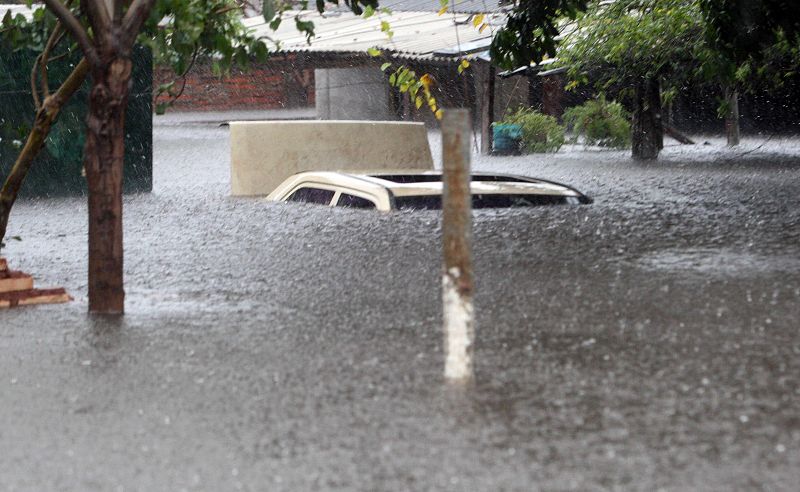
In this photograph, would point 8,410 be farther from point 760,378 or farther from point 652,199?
point 652,199

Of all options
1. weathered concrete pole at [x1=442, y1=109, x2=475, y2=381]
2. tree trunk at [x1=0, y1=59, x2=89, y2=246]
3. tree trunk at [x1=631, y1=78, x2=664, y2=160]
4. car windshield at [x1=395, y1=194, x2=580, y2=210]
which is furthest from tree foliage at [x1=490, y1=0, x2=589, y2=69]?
tree trunk at [x1=631, y1=78, x2=664, y2=160]

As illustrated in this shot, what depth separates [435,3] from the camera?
1359 inches

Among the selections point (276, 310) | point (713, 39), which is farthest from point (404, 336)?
point (713, 39)

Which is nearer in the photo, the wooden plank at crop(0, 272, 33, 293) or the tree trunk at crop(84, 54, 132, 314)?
the tree trunk at crop(84, 54, 132, 314)

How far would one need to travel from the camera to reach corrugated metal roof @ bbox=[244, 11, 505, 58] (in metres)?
27.2

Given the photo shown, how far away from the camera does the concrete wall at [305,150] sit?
61.8 ft

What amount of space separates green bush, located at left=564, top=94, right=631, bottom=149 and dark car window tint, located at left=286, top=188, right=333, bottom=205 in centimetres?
1619

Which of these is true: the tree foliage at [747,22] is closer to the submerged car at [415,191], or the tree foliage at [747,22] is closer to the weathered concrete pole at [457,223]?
the submerged car at [415,191]

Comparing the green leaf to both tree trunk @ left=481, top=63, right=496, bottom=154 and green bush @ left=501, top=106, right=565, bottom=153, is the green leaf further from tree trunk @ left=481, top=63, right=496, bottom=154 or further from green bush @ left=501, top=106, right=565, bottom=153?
green bush @ left=501, top=106, right=565, bottom=153

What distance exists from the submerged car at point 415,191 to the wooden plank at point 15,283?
421cm

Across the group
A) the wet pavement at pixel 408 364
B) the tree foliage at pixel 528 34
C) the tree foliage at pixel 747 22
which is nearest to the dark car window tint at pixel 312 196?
the wet pavement at pixel 408 364

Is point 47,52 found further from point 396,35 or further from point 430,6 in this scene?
point 430,6

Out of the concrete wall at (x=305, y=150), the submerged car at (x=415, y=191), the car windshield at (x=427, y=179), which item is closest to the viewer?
the submerged car at (x=415, y=191)

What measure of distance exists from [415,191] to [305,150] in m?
6.66
